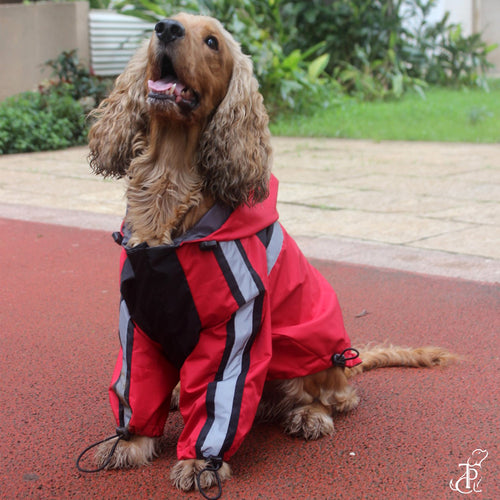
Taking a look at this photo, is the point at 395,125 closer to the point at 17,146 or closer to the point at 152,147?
the point at 17,146

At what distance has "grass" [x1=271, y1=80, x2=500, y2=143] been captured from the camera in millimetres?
11719

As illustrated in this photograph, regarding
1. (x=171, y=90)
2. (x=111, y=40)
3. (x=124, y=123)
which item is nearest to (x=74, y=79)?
(x=111, y=40)

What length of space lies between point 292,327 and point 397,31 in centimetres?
1586

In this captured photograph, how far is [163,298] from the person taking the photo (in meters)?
2.61

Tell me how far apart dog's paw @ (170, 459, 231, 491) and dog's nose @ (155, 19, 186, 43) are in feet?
4.80

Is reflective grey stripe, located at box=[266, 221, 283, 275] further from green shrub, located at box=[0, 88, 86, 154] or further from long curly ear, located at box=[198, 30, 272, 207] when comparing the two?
green shrub, located at box=[0, 88, 86, 154]

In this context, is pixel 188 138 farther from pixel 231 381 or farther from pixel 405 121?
pixel 405 121

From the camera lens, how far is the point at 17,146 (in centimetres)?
1105

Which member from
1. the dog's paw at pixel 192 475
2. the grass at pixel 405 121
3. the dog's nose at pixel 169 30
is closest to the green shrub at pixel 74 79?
the grass at pixel 405 121

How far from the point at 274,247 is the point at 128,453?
0.92 m

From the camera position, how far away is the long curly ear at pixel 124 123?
9.25ft

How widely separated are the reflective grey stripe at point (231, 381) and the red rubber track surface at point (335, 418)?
164 millimetres

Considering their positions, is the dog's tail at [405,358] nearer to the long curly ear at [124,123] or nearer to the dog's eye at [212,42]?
the long curly ear at [124,123]

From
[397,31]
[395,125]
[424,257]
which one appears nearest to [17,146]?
[395,125]
